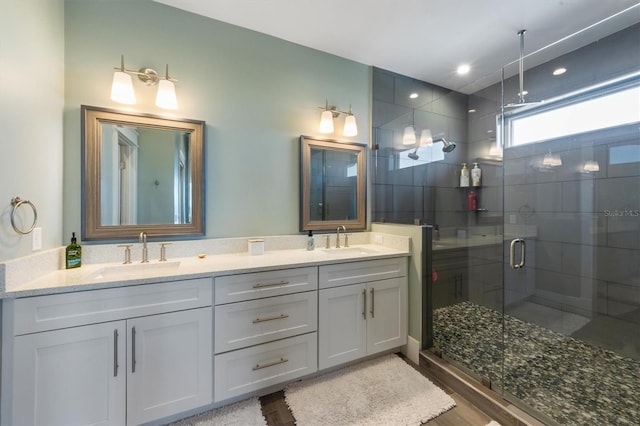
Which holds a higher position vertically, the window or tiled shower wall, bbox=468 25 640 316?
the window

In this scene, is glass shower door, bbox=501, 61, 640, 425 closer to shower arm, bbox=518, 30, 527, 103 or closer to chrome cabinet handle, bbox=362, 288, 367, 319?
shower arm, bbox=518, 30, 527, 103

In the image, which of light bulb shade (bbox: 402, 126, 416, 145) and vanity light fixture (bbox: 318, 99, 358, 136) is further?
light bulb shade (bbox: 402, 126, 416, 145)

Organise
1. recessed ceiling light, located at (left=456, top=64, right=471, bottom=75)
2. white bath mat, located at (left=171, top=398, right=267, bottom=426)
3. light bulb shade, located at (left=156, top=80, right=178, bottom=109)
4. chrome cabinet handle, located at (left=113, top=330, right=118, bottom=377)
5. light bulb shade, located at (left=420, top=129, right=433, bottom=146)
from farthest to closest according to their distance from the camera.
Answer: light bulb shade, located at (left=420, top=129, right=433, bottom=146)
recessed ceiling light, located at (left=456, top=64, right=471, bottom=75)
light bulb shade, located at (left=156, top=80, right=178, bottom=109)
white bath mat, located at (left=171, top=398, right=267, bottom=426)
chrome cabinet handle, located at (left=113, top=330, right=118, bottom=377)

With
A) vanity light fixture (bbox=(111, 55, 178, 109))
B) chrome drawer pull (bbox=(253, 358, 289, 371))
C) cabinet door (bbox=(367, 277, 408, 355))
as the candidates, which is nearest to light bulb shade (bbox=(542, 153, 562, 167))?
cabinet door (bbox=(367, 277, 408, 355))

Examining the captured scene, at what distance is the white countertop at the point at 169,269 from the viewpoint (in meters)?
1.21

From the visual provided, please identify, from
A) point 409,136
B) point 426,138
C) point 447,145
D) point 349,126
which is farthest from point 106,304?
point 447,145

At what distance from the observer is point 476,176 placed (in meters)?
3.06

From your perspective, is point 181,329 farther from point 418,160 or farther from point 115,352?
point 418,160

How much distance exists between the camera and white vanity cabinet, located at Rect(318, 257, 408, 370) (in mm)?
1797

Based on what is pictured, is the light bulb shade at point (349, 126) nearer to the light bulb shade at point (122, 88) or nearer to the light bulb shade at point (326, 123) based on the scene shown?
the light bulb shade at point (326, 123)

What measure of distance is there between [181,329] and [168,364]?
19 cm

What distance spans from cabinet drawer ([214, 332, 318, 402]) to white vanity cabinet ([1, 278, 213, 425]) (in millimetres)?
83

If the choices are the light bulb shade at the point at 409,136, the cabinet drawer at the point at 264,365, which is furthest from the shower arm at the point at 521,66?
the cabinet drawer at the point at 264,365

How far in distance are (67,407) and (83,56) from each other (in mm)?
2034
